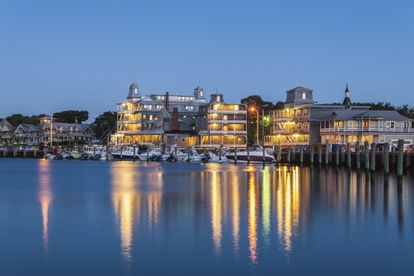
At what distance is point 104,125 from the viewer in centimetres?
19250

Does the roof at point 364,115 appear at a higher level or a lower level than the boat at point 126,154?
higher

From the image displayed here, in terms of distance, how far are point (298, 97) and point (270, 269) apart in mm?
107336

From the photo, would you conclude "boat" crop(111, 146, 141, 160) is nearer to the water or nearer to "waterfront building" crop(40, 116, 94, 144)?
"waterfront building" crop(40, 116, 94, 144)

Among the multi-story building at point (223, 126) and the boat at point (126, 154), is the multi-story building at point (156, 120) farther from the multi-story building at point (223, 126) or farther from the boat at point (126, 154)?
the boat at point (126, 154)

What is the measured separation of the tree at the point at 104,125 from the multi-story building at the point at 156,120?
19450mm

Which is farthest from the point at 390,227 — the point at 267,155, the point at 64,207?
the point at 267,155

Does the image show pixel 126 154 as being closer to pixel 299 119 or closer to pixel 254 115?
pixel 299 119

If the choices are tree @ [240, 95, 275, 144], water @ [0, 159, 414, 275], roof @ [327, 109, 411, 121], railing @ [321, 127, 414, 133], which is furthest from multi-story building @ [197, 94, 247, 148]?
water @ [0, 159, 414, 275]

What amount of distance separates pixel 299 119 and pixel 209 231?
3686 inches

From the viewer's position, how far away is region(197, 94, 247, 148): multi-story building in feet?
464

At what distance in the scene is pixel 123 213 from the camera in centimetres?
3869

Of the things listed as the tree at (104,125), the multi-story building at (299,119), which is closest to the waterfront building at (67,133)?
the tree at (104,125)

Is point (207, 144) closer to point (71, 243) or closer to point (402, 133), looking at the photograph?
point (402, 133)

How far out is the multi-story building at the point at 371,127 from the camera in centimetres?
10838
